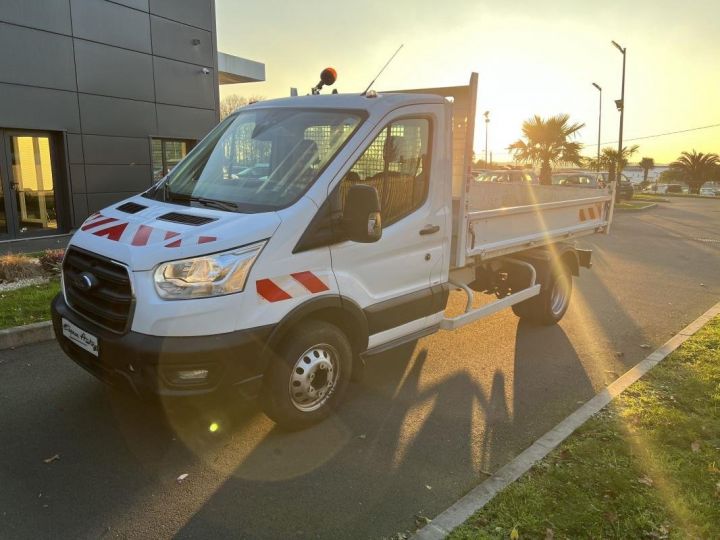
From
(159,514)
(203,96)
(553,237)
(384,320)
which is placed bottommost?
(159,514)

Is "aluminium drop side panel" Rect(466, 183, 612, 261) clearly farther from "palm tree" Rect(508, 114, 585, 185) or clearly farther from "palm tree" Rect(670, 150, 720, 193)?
"palm tree" Rect(670, 150, 720, 193)

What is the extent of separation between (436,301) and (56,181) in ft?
37.5

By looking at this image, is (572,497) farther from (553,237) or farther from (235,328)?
(553,237)

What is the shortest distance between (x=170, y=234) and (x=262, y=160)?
1.00 meters

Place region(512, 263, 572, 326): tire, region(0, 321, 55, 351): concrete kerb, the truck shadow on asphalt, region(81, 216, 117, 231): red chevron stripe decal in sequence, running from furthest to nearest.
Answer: region(512, 263, 572, 326): tire
region(0, 321, 55, 351): concrete kerb
region(81, 216, 117, 231): red chevron stripe decal
the truck shadow on asphalt

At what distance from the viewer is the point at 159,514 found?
2955mm

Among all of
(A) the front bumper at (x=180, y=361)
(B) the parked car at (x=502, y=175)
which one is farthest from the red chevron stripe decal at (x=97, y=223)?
(B) the parked car at (x=502, y=175)

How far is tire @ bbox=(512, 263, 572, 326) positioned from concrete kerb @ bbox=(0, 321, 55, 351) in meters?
5.20

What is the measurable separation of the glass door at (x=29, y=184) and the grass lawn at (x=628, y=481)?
12440 mm

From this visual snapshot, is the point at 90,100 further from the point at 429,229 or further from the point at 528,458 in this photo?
the point at 528,458

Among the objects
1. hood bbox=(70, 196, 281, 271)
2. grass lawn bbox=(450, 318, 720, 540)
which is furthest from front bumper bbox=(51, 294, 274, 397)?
grass lawn bbox=(450, 318, 720, 540)

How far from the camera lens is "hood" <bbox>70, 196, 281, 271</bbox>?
315 cm

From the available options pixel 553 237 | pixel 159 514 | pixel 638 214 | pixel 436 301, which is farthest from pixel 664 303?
pixel 638 214

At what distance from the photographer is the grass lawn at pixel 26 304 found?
5.76m
